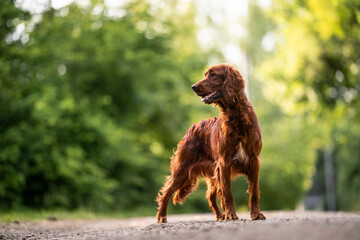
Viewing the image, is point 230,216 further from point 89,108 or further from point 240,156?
point 89,108

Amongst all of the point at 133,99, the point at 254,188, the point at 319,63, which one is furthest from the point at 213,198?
the point at 133,99

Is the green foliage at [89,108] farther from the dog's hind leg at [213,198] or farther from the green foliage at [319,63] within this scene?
the dog's hind leg at [213,198]

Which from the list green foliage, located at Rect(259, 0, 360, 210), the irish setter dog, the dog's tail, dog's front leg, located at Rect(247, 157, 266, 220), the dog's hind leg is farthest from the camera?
green foliage, located at Rect(259, 0, 360, 210)

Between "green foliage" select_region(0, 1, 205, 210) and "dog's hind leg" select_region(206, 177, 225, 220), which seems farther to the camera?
"green foliage" select_region(0, 1, 205, 210)

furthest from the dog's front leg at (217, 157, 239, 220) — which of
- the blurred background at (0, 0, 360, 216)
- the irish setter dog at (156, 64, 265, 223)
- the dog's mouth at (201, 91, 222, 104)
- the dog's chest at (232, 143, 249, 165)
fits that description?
the blurred background at (0, 0, 360, 216)

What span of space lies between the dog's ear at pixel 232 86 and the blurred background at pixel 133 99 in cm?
867

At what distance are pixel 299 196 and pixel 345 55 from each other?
39.9 ft

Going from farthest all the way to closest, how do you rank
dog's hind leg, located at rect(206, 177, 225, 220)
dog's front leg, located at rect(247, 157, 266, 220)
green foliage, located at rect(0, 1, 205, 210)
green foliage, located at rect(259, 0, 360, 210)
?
green foliage, located at rect(259, 0, 360, 210), green foliage, located at rect(0, 1, 205, 210), dog's hind leg, located at rect(206, 177, 225, 220), dog's front leg, located at rect(247, 157, 266, 220)

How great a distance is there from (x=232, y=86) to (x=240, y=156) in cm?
88

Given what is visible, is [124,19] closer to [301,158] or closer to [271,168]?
[271,168]

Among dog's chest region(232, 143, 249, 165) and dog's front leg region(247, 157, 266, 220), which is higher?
dog's chest region(232, 143, 249, 165)

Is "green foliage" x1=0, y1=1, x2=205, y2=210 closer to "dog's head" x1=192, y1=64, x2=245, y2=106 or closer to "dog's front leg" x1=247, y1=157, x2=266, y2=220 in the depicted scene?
"dog's head" x1=192, y1=64, x2=245, y2=106

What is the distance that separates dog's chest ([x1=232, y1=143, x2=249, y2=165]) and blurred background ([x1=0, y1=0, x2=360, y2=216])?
8657 millimetres

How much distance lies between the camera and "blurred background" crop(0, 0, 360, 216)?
1477cm
